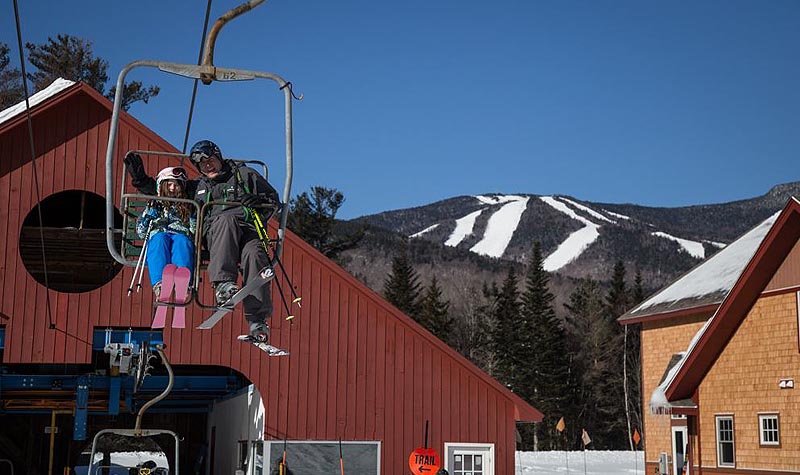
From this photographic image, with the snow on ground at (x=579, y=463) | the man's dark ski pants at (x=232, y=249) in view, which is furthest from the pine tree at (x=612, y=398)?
the man's dark ski pants at (x=232, y=249)

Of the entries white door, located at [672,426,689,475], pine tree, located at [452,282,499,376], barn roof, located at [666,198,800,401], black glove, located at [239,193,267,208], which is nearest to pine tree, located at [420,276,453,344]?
pine tree, located at [452,282,499,376]

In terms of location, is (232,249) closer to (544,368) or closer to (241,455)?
(241,455)

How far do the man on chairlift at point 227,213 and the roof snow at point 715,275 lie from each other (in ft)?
72.2

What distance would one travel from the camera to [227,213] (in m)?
8.39

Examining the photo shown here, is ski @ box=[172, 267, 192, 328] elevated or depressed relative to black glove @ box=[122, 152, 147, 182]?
depressed

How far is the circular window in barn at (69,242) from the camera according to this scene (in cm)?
2011

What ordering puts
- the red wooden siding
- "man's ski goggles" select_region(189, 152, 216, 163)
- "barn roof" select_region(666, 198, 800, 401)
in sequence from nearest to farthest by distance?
"man's ski goggles" select_region(189, 152, 216, 163) < the red wooden siding < "barn roof" select_region(666, 198, 800, 401)

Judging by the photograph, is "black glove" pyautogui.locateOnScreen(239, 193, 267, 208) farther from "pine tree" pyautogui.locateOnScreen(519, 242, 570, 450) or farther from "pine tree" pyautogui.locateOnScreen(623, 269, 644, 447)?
"pine tree" pyautogui.locateOnScreen(623, 269, 644, 447)

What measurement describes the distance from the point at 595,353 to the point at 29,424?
49821mm

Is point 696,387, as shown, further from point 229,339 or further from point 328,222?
point 328,222

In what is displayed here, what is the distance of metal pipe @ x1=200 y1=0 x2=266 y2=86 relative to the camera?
7.25m

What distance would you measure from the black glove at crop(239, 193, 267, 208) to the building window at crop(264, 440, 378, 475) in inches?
439

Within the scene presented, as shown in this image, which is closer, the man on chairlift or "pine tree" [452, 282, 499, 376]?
the man on chairlift

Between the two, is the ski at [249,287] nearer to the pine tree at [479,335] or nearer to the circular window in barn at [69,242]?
the circular window in barn at [69,242]
